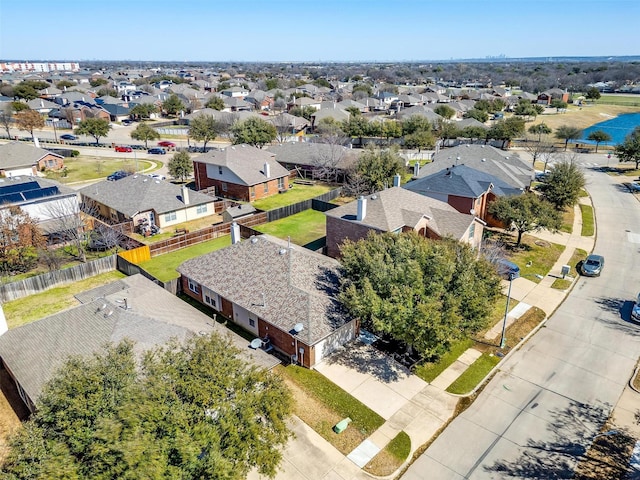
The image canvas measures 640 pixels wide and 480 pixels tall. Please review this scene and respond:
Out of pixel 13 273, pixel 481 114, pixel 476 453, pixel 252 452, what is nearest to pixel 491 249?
pixel 476 453

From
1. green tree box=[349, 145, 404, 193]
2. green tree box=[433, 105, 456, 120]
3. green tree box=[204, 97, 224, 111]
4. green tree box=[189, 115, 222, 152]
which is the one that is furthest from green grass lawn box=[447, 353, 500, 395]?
green tree box=[204, 97, 224, 111]

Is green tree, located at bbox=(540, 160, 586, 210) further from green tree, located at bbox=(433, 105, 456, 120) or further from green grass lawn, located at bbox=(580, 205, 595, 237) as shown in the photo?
green tree, located at bbox=(433, 105, 456, 120)

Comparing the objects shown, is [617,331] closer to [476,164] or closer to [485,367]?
[485,367]

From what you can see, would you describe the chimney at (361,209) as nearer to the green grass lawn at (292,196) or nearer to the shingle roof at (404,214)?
the shingle roof at (404,214)

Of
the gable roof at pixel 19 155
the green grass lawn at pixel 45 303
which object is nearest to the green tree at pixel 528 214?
the green grass lawn at pixel 45 303

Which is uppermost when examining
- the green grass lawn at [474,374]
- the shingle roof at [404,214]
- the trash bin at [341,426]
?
the shingle roof at [404,214]
